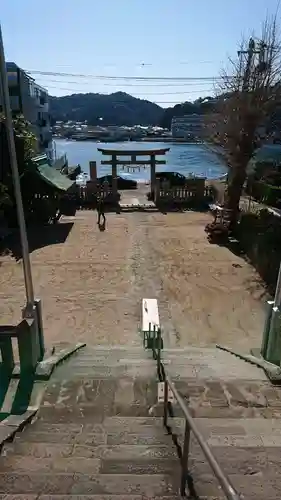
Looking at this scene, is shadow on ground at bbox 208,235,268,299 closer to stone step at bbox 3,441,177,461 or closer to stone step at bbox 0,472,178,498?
stone step at bbox 3,441,177,461

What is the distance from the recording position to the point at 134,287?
35.1 feet

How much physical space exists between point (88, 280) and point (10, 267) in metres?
2.85

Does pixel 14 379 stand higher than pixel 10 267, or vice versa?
pixel 14 379

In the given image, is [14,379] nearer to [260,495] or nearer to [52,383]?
[52,383]

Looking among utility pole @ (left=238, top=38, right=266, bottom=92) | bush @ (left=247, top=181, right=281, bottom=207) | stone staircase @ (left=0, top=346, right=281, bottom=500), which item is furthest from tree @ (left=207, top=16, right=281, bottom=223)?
stone staircase @ (left=0, top=346, right=281, bottom=500)

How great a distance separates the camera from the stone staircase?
108 inches

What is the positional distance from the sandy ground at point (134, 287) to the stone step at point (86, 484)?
4.96 metres

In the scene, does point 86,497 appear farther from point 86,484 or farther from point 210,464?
point 210,464

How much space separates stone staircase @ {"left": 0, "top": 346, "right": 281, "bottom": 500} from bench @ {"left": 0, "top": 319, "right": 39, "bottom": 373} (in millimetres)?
451

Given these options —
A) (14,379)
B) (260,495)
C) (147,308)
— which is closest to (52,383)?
(14,379)

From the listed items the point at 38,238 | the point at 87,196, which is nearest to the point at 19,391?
the point at 38,238

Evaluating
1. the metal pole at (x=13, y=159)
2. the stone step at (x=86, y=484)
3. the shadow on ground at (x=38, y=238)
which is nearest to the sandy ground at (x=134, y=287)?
the shadow on ground at (x=38, y=238)

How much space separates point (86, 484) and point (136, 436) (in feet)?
3.02

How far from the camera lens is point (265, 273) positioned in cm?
1120
